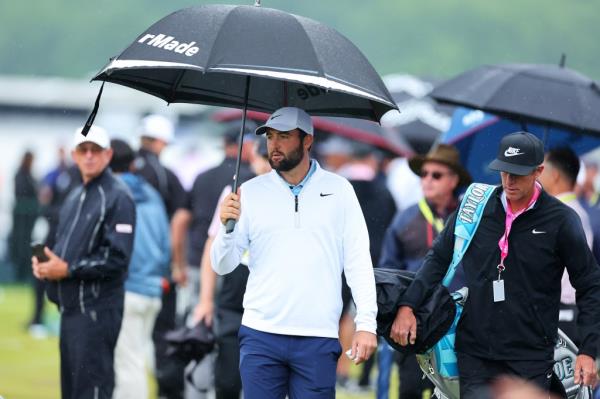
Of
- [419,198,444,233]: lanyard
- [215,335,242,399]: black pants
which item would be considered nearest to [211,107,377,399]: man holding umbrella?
[419,198,444,233]: lanyard

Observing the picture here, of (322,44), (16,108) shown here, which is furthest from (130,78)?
(16,108)

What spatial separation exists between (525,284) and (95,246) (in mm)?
3082

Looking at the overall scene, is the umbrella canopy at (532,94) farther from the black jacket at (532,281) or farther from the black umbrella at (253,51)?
the black umbrella at (253,51)

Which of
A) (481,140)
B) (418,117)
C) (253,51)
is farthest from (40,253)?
(418,117)

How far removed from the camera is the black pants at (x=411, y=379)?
28.6 ft

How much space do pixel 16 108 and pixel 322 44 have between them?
1326 inches

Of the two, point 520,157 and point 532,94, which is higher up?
point 532,94

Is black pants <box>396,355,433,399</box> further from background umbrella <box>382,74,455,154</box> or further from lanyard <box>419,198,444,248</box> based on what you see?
background umbrella <box>382,74,455,154</box>

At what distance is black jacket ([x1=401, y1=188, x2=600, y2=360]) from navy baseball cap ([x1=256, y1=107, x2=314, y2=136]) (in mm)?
1050

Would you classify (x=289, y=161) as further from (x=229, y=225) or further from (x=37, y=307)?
(x=37, y=307)

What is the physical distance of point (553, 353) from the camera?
682 centimetres

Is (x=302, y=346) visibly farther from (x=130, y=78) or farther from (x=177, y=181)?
(x=177, y=181)

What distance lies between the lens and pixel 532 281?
666 cm

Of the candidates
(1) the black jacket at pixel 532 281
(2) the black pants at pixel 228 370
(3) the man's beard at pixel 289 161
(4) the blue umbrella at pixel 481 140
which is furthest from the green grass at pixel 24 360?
(1) the black jacket at pixel 532 281
